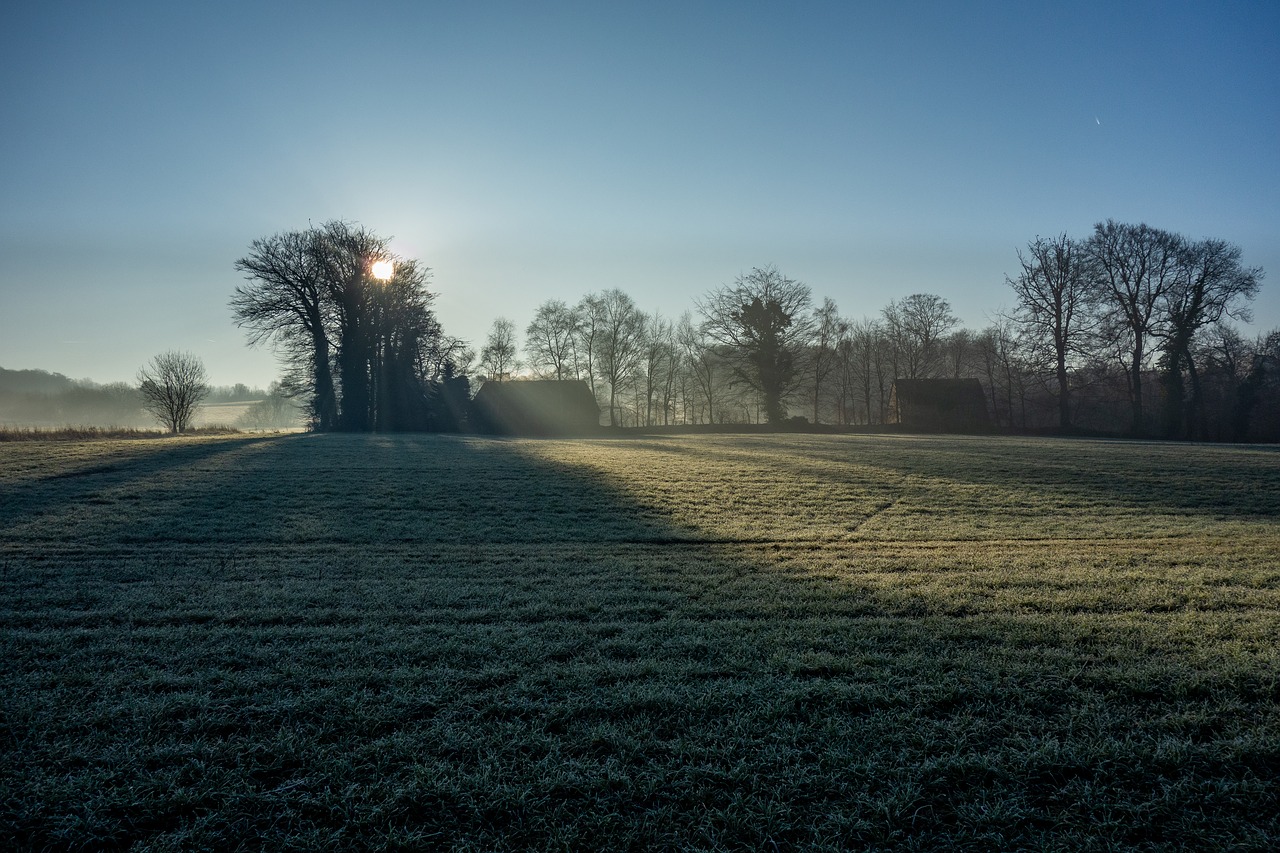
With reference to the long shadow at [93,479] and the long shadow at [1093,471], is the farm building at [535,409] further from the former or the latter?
the long shadow at [93,479]

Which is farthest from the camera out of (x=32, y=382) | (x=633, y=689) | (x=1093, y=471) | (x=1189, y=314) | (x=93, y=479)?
(x=32, y=382)

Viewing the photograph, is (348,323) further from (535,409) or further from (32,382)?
(32,382)

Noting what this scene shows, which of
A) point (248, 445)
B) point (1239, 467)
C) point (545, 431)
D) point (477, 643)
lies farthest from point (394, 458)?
point (545, 431)

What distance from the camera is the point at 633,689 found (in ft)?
14.3

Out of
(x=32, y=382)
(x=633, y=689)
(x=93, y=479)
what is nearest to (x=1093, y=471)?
(x=633, y=689)

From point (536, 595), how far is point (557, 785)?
367 centimetres

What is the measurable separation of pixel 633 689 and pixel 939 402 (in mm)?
53809

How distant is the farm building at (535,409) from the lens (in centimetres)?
4947

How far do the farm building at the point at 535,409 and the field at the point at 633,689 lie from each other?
3869 cm

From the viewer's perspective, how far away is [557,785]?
3.27m

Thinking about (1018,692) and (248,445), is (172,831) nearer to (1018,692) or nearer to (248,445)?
(1018,692)

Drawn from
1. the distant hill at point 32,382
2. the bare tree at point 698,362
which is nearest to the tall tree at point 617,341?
the bare tree at point 698,362

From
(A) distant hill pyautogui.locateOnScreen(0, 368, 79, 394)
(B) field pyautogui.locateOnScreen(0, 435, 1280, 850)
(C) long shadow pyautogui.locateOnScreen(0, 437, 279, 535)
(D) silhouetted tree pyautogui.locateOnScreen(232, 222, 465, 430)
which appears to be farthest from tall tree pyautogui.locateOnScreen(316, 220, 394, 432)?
(A) distant hill pyautogui.locateOnScreen(0, 368, 79, 394)

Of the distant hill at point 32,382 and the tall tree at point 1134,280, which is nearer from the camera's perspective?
the tall tree at point 1134,280
